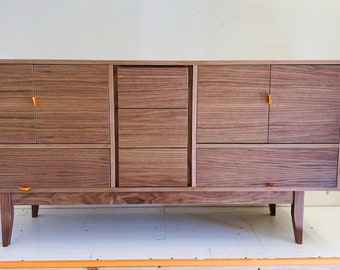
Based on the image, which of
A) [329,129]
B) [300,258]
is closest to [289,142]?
[329,129]

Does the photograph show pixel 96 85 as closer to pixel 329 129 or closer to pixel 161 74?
pixel 161 74

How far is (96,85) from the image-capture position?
128cm

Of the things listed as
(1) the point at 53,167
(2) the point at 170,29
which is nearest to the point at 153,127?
(1) the point at 53,167

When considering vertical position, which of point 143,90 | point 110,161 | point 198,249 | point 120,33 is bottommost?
point 198,249

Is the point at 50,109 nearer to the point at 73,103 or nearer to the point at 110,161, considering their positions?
the point at 73,103

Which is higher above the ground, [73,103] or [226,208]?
[73,103]

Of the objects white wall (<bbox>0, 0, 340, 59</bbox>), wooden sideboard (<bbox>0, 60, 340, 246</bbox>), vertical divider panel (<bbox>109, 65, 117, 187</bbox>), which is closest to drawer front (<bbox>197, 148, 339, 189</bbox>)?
wooden sideboard (<bbox>0, 60, 340, 246</bbox>)

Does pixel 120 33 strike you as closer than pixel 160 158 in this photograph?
No

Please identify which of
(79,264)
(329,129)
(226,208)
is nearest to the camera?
(79,264)

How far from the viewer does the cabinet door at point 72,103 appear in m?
1.27

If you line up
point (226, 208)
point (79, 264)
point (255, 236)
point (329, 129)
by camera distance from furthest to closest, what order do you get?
point (226, 208) < point (255, 236) < point (329, 129) < point (79, 264)

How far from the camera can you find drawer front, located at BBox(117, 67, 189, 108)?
1.29m

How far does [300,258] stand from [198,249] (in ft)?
1.37

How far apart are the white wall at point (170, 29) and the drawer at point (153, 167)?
67 cm
